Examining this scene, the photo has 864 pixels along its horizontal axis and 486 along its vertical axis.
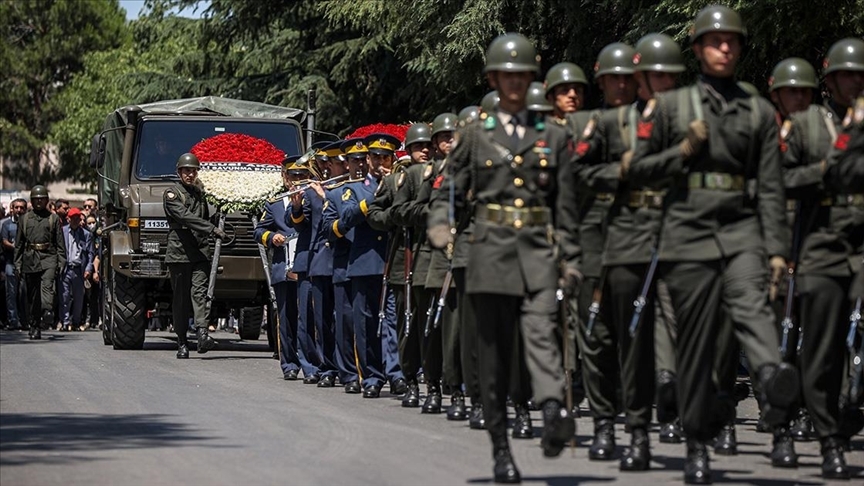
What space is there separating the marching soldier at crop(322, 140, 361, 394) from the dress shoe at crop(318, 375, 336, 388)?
52cm

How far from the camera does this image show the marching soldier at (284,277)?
1830cm

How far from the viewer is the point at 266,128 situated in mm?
23797

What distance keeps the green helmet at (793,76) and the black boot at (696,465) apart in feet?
9.18

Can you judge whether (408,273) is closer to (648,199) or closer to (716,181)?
(648,199)

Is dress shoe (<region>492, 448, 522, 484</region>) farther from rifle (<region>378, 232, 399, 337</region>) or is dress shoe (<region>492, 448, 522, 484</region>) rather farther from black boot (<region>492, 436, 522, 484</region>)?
rifle (<region>378, 232, 399, 337</region>)

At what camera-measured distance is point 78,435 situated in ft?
39.5

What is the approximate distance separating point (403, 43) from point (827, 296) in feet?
58.7

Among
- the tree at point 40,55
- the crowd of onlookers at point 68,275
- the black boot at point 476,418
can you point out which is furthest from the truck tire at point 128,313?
the tree at point 40,55

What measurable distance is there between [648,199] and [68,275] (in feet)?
71.8

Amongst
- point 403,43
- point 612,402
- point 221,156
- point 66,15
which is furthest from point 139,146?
point 66,15

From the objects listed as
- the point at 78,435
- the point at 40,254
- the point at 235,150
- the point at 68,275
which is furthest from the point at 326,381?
the point at 68,275

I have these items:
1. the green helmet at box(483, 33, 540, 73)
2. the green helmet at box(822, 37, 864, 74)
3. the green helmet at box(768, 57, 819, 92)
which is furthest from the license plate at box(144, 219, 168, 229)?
the green helmet at box(483, 33, 540, 73)

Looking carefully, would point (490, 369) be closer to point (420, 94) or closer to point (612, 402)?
point (612, 402)

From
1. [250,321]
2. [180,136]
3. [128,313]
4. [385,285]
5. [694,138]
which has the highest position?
[180,136]
